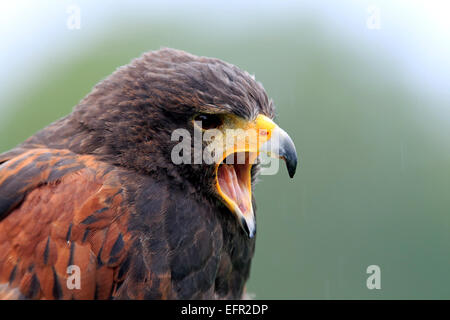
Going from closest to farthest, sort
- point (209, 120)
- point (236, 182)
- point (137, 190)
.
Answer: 1. point (137, 190)
2. point (209, 120)
3. point (236, 182)

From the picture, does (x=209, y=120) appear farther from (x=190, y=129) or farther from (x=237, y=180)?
(x=237, y=180)

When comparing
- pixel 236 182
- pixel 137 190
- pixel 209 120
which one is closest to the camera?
pixel 137 190

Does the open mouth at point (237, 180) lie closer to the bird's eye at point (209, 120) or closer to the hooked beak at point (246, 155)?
the hooked beak at point (246, 155)

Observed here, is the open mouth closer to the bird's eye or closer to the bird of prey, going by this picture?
the bird of prey

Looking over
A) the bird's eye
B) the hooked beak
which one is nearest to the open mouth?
the hooked beak

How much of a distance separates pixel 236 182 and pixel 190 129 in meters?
0.38

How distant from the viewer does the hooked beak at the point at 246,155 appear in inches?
92.0

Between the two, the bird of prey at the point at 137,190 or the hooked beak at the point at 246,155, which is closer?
the bird of prey at the point at 137,190

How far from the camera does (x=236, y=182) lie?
8.20ft

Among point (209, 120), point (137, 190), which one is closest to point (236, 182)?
point (209, 120)

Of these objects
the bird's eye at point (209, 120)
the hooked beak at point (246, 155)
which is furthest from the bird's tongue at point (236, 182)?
the bird's eye at point (209, 120)

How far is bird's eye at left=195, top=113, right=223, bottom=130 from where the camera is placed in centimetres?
237

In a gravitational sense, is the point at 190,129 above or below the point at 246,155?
→ above
